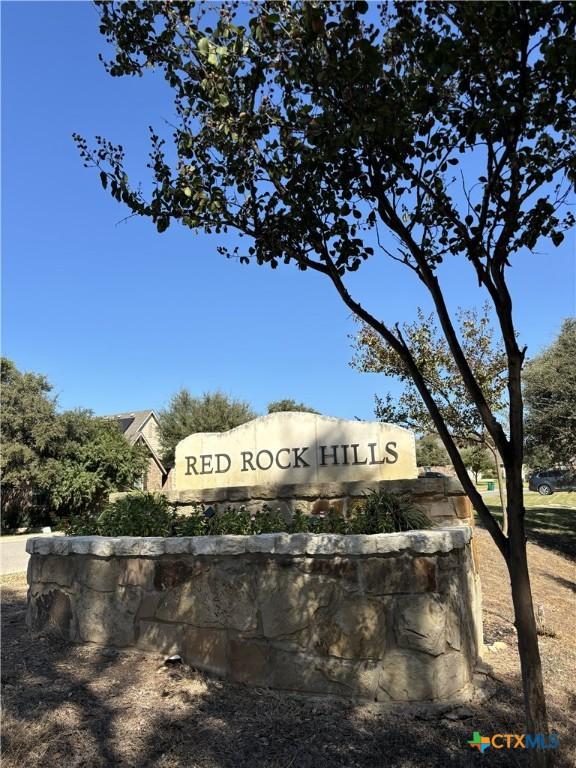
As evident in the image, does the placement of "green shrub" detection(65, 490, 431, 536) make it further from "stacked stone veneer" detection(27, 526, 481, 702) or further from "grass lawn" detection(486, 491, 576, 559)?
"grass lawn" detection(486, 491, 576, 559)

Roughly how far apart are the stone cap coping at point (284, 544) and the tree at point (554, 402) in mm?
12016

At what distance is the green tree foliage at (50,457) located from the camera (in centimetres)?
2423

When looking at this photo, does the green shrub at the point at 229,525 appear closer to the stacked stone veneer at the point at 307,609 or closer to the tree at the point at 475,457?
the stacked stone veneer at the point at 307,609

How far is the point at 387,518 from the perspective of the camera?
4301mm

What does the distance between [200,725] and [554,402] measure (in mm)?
14173

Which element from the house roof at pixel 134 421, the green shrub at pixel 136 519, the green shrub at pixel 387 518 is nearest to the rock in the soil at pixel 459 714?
the green shrub at pixel 387 518

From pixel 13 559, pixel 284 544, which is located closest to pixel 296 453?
pixel 284 544

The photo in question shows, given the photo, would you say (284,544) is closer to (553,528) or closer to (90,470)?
(553,528)

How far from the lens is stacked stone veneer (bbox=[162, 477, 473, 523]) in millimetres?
5328

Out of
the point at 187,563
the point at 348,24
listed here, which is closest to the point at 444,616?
the point at 187,563

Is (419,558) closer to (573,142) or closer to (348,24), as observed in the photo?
(573,142)

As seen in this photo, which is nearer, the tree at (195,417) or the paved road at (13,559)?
the paved road at (13,559)

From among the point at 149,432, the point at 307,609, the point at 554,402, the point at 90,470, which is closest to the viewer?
the point at 307,609

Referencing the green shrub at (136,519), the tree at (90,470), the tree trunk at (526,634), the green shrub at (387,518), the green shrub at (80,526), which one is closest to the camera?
the tree trunk at (526,634)
